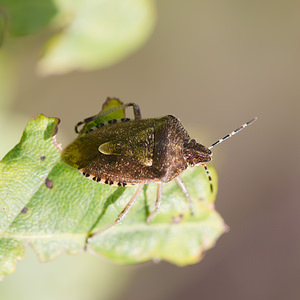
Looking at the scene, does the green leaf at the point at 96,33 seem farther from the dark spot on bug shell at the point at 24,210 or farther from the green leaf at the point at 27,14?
the dark spot on bug shell at the point at 24,210

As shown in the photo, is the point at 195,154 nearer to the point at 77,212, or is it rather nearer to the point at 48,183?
the point at 77,212

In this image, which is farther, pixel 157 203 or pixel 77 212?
pixel 157 203

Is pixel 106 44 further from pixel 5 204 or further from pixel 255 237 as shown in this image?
pixel 255 237

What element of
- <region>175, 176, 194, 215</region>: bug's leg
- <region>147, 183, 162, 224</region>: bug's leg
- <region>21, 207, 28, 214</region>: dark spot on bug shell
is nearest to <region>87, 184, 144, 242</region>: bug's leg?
<region>147, 183, 162, 224</region>: bug's leg

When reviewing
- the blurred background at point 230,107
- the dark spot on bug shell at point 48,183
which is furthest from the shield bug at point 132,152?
the blurred background at point 230,107

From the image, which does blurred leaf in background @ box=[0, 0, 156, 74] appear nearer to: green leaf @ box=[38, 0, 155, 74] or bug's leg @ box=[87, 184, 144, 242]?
green leaf @ box=[38, 0, 155, 74]

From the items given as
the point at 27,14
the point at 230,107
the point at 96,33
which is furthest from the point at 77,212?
the point at 230,107
